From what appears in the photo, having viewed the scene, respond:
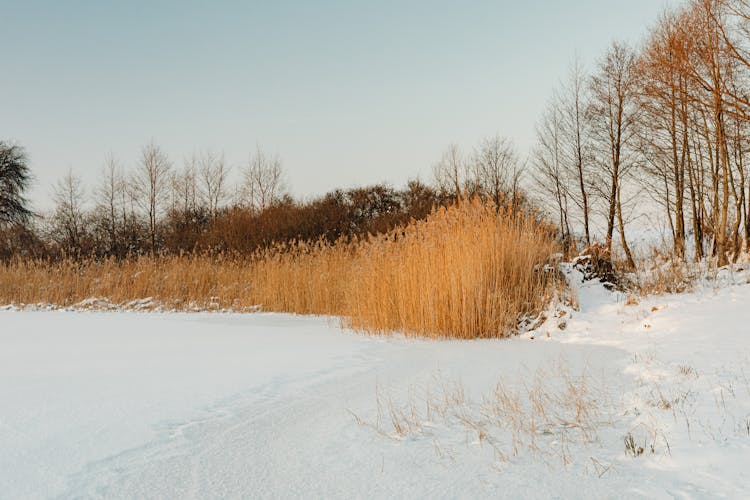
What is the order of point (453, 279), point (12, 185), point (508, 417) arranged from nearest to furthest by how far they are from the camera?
1. point (508, 417)
2. point (453, 279)
3. point (12, 185)

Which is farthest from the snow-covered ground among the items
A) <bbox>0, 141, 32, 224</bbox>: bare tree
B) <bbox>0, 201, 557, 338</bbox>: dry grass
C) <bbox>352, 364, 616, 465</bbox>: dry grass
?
<bbox>0, 141, 32, 224</bbox>: bare tree

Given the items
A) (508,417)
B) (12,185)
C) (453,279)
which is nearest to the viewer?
(508,417)

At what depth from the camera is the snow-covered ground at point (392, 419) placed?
1.76m

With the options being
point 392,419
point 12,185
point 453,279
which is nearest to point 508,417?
point 392,419

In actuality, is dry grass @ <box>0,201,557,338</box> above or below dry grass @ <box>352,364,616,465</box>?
above

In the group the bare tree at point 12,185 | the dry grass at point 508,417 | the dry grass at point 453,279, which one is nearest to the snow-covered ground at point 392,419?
the dry grass at point 508,417

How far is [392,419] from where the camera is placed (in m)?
2.42

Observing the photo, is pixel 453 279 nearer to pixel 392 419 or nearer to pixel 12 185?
pixel 392 419

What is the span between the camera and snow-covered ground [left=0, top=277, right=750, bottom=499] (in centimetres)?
→ 176

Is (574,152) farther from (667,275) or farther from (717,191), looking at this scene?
(667,275)

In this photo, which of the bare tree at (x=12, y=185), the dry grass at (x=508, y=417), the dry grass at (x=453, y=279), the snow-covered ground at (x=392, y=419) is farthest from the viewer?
the bare tree at (x=12, y=185)

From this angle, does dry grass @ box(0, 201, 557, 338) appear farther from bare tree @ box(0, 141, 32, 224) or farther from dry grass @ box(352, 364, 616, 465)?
bare tree @ box(0, 141, 32, 224)

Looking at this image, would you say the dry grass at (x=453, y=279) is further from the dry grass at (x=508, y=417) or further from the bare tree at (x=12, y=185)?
the bare tree at (x=12, y=185)

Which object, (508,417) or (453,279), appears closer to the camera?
(508,417)
